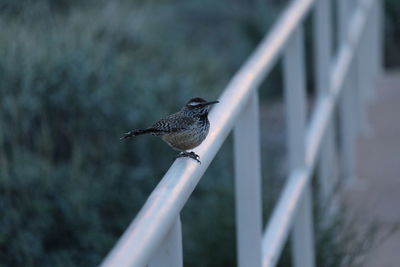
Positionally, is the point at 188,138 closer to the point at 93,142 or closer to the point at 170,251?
the point at 170,251

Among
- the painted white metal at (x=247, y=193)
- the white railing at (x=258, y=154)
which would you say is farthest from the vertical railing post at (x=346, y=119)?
the painted white metal at (x=247, y=193)

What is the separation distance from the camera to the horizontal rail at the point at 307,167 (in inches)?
123

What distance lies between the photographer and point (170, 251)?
1713mm

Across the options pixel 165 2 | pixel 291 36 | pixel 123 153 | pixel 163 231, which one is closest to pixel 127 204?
pixel 123 153

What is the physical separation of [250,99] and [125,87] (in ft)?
9.60

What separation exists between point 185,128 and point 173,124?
0.30ft

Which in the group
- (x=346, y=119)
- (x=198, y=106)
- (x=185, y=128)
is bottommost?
(x=185, y=128)

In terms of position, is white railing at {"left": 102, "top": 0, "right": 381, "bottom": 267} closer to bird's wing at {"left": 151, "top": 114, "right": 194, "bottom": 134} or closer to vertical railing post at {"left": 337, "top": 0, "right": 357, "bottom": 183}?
vertical railing post at {"left": 337, "top": 0, "right": 357, "bottom": 183}

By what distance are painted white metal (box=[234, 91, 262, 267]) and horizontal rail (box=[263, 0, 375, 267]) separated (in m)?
0.18

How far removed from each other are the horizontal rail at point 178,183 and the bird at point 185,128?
0.08m

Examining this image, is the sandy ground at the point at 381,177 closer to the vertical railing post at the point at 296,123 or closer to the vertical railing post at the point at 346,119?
the vertical railing post at the point at 346,119

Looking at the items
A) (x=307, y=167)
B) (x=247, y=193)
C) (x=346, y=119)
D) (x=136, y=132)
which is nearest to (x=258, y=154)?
(x=247, y=193)

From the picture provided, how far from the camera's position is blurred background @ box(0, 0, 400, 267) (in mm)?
4379

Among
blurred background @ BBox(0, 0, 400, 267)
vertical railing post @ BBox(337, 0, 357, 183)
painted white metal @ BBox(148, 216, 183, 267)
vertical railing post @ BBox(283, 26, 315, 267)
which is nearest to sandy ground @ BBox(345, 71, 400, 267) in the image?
vertical railing post @ BBox(337, 0, 357, 183)
